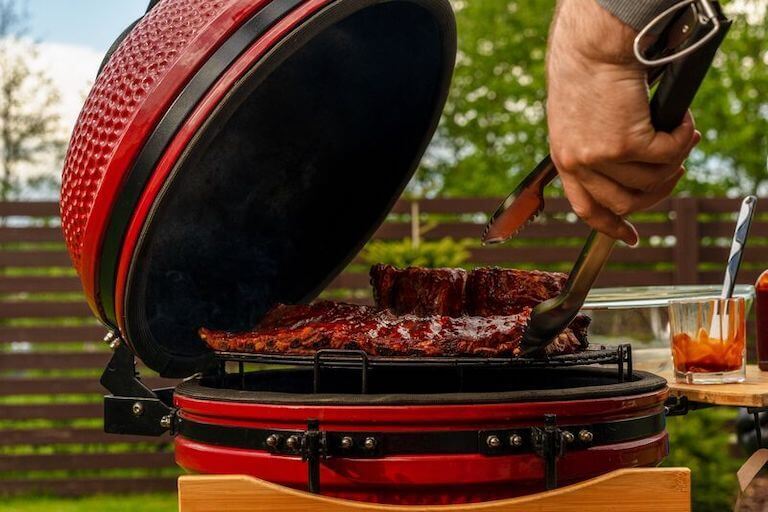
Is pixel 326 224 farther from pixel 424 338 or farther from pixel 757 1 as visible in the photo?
pixel 757 1

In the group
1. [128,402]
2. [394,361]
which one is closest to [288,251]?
[128,402]

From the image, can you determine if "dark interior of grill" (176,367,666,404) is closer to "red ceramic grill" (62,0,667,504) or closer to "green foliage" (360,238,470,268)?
"red ceramic grill" (62,0,667,504)

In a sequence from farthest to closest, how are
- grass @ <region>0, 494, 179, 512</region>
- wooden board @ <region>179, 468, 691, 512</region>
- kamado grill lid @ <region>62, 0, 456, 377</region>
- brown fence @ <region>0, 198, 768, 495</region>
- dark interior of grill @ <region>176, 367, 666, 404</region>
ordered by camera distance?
1. brown fence @ <region>0, 198, 768, 495</region>
2. grass @ <region>0, 494, 179, 512</region>
3. dark interior of grill @ <region>176, 367, 666, 404</region>
4. kamado grill lid @ <region>62, 0, 456, 377</region>
5. wooden board @ <region>179, 468, 691, 512</region>

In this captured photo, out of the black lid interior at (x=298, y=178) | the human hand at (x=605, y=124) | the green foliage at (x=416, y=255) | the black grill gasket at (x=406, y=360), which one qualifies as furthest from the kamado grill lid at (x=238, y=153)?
the green foliage at (x=416, y=255)

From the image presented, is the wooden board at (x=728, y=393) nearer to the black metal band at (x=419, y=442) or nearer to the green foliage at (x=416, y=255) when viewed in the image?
the black metal band at (x=419, y=442)

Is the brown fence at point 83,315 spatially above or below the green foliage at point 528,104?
below

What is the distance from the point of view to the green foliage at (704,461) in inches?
194

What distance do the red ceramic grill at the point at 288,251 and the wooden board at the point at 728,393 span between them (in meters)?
0.19

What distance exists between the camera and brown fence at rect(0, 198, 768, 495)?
275 inches

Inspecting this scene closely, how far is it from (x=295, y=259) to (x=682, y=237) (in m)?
4.83

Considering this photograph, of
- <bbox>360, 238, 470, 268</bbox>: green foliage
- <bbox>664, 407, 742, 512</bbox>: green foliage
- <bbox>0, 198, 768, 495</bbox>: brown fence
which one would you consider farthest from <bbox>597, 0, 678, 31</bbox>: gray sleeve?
<bbox>0, 198, 768, 495</bbox>: brown fence

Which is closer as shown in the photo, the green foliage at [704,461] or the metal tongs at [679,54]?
the metal tongs at [679,54]

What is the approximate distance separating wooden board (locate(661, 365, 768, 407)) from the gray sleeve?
4.44ft

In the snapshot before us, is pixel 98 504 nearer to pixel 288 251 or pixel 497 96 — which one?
pixel 288 251
